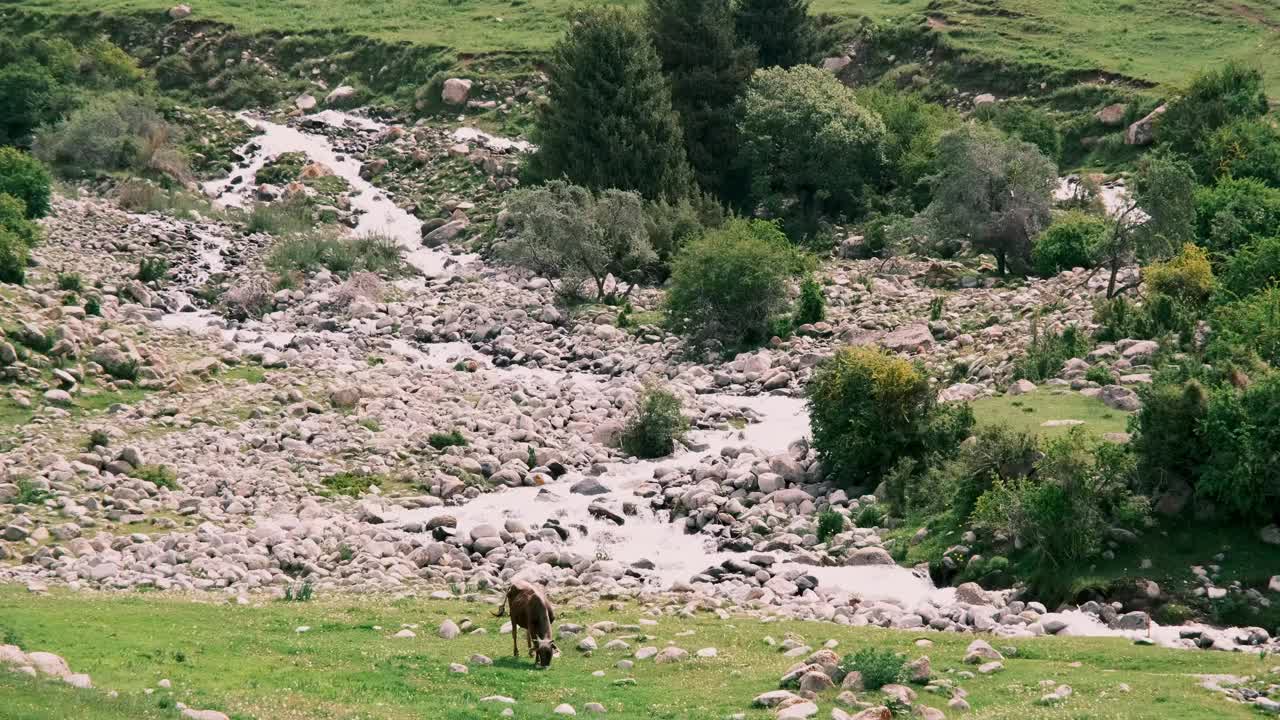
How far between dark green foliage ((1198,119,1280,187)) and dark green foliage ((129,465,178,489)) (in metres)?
31.5

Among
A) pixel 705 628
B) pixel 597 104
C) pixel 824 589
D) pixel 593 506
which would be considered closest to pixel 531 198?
pixel 597 104

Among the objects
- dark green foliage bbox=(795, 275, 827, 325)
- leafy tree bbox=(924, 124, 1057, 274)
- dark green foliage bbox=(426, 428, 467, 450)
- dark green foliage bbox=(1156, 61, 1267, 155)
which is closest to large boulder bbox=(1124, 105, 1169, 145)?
dark green foliage bbox=(1156, 61, 1267, 155)

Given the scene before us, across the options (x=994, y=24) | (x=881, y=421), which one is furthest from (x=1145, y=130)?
(x=881, y=421)

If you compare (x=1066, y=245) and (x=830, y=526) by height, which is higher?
(x=1066, y=245)

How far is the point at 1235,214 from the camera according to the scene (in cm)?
4491

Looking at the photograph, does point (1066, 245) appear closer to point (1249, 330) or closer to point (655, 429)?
point (1249, 330)

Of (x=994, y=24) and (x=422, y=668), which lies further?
(x=994, y=24)

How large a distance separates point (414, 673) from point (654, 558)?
37.4ft

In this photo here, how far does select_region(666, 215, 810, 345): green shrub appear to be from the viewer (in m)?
45.1

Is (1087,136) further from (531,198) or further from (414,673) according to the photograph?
(414,673)

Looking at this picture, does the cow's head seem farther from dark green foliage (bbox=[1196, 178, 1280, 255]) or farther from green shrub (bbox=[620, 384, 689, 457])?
dark green foliage (bbox=[1196, 178, 1280, 255])

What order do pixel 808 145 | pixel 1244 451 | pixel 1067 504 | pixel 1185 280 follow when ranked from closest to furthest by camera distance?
pixel 1244 451 < pixel 1067 504 < pixel 1185 280 < pixel 808 145

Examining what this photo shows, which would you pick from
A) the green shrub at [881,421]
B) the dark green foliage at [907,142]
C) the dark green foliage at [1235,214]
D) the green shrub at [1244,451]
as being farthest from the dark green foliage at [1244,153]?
the green shrub at [1244,451]

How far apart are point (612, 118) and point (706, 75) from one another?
5.25 m
